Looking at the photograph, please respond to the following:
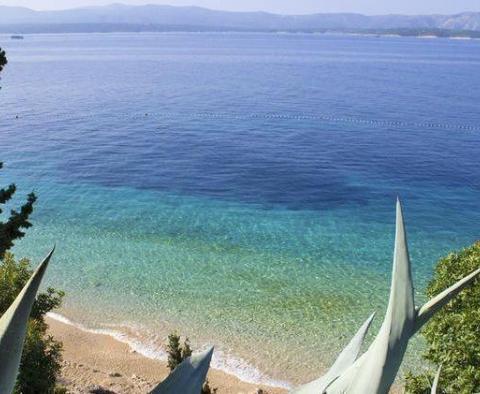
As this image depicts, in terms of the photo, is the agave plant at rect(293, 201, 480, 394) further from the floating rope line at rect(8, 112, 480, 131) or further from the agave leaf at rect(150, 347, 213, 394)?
the floating rope line at rect(8, 112, 480, 131)

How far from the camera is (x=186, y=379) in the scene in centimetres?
429

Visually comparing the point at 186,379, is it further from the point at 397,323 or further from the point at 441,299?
the point at 441,299

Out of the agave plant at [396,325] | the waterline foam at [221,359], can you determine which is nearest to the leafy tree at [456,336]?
the waterline foam at [221,359]

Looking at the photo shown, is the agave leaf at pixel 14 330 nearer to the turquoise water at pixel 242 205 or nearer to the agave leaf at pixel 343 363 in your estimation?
the agave leaf at pixel 343 363

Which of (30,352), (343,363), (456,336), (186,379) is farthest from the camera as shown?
(30,352)

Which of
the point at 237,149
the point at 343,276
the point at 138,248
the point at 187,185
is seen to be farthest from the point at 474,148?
the point at 138,248

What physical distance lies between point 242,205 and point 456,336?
23.6m

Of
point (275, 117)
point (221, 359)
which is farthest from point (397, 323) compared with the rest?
point (275, 117)

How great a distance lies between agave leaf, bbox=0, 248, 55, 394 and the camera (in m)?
3.18

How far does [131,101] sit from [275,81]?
29.7 m

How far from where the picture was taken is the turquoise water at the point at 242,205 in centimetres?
2152

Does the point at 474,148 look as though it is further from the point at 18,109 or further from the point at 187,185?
the point at 18,109

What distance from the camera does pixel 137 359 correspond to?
718 inches

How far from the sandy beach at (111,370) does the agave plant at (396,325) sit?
13.3m
